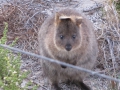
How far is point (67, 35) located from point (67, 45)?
4.5 inches

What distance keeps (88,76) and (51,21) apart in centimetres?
95

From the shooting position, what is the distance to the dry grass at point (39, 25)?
4707mm

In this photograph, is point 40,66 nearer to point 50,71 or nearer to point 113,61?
point 50,71

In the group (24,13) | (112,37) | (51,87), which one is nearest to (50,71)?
(51,87)

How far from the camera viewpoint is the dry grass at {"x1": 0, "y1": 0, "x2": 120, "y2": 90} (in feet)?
15.4

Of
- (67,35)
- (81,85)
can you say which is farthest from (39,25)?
(67,35)

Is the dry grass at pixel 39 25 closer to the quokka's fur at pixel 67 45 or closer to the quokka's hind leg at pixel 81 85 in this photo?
the quokka's hind leg at pixel 81 85

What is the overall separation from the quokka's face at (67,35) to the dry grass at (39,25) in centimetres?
67

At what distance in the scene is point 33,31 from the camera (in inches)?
213

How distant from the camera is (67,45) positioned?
13.0 feet

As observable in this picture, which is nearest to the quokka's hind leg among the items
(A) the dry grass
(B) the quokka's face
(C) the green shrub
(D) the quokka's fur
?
(D) the quokka's fur

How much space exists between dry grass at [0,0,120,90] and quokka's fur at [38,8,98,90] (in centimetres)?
39

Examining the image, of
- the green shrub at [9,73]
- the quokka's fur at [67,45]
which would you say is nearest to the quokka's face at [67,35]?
the quokka's fur at [67,45]

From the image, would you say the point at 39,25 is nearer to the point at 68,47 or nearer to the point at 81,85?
the point at 81,85
